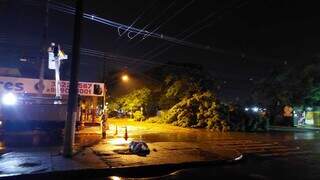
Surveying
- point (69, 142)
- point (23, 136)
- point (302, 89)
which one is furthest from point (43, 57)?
point (302, 89)

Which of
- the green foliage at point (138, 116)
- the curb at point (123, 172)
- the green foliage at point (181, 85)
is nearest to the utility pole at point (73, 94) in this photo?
the curb at point (123, 172)

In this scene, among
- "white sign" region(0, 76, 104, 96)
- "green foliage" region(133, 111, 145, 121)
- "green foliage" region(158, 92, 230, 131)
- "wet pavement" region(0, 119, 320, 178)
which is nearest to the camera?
"wet pavement" region(0, 119, 320, 178)

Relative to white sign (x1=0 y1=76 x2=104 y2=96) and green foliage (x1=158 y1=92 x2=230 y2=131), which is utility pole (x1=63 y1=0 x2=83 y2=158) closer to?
white sign (x1=0 y1=76 x2=104 y2=96)

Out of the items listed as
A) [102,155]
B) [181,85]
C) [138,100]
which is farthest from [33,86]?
[138,100]

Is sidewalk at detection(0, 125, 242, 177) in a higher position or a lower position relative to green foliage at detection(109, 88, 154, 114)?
lower

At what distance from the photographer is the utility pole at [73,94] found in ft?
47.3

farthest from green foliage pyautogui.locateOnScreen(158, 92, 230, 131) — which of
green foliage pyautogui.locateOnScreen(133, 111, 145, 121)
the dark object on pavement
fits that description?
the dark object on pavement

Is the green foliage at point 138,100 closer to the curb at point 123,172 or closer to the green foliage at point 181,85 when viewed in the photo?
the green foliage at point 181,85

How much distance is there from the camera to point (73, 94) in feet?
47.6

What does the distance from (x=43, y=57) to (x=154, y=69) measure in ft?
112

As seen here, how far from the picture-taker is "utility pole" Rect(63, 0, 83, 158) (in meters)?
14.4

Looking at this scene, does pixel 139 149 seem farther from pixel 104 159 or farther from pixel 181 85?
pixel 181 85

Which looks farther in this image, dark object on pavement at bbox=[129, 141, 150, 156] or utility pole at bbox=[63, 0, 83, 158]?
dark object on pavement at bbox=[129, 141, 150, 156]

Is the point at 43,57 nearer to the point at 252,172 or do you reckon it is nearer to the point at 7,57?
the point at 252,172
